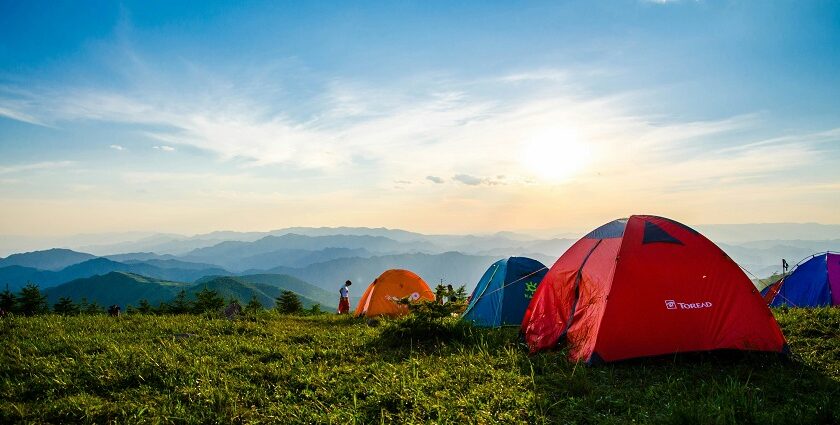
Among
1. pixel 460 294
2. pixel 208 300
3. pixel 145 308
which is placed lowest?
pixel 145 308

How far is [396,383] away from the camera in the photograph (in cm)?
658

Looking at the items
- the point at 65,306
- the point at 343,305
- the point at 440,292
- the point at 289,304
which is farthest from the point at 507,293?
the point at 65,306

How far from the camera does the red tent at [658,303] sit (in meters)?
7.77

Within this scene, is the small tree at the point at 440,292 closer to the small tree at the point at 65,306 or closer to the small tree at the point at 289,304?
the small tree at the point at 289,304

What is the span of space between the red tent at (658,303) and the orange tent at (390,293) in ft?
35.0

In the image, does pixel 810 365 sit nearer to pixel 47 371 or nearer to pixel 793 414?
pixel 793 414

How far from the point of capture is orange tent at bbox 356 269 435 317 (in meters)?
18.9

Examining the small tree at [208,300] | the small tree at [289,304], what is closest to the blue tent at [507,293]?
the small tree at [289,304]

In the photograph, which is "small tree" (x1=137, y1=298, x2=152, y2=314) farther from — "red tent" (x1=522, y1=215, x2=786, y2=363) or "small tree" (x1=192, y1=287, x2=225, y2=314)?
"red tent" (x1=522, y1=215, x2=786, y2=363)

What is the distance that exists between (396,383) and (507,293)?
27.2 feet

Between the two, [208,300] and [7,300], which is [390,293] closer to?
[208,300]

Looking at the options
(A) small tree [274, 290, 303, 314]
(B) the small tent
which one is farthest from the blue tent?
(A) small tree [274, 290, 303, 314]

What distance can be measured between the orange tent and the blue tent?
4342 millimetres

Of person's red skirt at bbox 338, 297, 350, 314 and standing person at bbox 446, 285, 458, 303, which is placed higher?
standing person at bbox 446, 285, 458, 303
